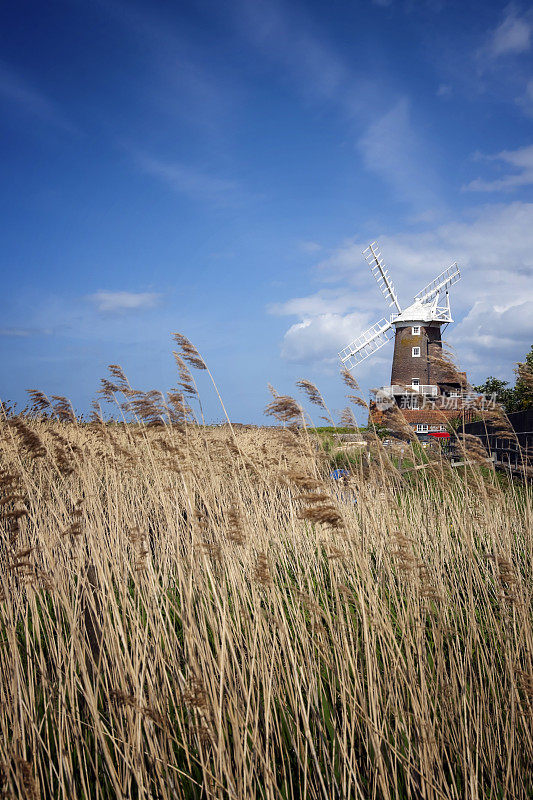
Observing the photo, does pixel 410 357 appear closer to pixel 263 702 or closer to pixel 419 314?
pixel 419 314

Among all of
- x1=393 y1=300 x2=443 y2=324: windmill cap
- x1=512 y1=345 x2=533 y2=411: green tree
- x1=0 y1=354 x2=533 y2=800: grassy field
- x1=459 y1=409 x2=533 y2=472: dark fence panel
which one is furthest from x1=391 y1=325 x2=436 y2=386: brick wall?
→ x1=0 y1=354 x2=533 y2=800: grassy field

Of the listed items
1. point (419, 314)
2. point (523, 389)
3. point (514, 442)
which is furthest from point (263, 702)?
point (419, 314)

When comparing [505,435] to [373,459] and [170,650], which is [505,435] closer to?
[373,459]

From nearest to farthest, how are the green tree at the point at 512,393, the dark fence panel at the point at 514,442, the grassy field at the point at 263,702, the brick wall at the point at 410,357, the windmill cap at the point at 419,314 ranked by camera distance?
the grassy field at the point at 263,702, the dark fence panel at the point at 514,442, the green tree at the point at 512,393, the brick wall at the point at 410,357, the windmill cap at the point at 419,314

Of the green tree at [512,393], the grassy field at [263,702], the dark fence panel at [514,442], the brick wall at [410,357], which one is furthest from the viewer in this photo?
the brick wall at [410,357]

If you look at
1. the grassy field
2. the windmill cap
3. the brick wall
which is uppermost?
the windmill cap

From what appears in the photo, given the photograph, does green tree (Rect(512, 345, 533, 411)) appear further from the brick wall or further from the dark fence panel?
the brick wall

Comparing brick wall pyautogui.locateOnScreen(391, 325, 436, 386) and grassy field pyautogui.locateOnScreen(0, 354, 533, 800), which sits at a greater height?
brick wall pyautogui.locateOnScreen(391, 325, 436, 386)

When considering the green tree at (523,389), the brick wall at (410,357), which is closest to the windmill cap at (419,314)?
the brick wall at (410,357)

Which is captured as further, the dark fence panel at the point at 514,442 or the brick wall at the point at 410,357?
the brick wall at the point at 410,357

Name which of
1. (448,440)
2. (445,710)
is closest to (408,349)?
(448,440)

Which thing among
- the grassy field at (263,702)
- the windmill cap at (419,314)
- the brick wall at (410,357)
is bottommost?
the grassy field at (263,702)

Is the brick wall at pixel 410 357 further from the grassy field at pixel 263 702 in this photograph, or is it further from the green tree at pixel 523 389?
the grassy field at pixel 263 702

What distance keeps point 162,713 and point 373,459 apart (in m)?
2.97
